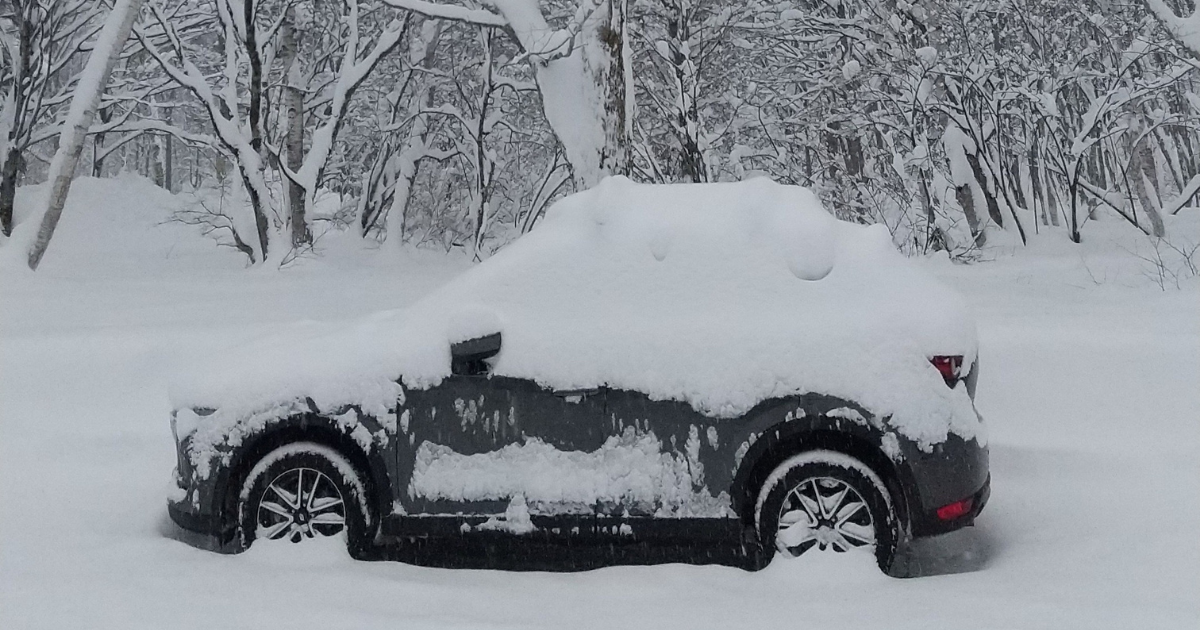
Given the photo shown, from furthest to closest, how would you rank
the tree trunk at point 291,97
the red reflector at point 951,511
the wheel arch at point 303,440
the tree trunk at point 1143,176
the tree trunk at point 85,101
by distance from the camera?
the tree trunk at point 291,97 → the tree trunk at point 1143,176 → the tree trunk at point 85,101 → the wheel arch at point 303,440 → the red reflector at point 951,511

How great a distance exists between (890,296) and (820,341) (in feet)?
1.40

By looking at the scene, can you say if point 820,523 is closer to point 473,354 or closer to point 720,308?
point 720,308

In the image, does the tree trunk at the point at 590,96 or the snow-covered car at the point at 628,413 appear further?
the tree trunk at the point at 590,96

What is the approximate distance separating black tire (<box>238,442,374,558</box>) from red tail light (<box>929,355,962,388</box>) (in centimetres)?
264

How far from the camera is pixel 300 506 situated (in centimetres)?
475

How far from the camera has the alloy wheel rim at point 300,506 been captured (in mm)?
4746

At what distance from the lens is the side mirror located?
462 cm

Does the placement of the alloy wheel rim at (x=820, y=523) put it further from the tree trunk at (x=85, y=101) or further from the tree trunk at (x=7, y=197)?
the tree trunk at (x=7, y=197)

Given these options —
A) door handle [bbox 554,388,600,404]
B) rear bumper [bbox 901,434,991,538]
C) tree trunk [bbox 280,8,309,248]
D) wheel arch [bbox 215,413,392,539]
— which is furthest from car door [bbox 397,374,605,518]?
tree trunk [bbox 280,8,309,248]

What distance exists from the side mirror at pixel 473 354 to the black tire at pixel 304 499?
0.69 m

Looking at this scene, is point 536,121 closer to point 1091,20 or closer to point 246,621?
point 1091,20

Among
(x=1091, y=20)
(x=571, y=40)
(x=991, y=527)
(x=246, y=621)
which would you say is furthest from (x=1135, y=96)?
(x=246, y=621)

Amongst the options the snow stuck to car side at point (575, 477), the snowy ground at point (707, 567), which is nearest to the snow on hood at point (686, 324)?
the snow stuck to car side at point (575, 477)

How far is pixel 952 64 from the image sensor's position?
16.2 m
